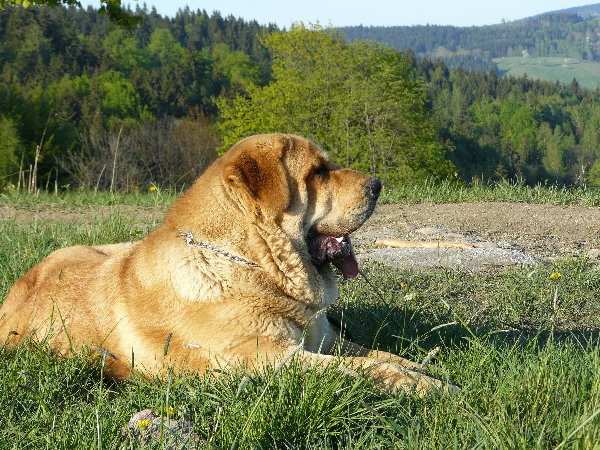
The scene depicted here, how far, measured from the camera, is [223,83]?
103 metres

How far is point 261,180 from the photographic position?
11.3 ft

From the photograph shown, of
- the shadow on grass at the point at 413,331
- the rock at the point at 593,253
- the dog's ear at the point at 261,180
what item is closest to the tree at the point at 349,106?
the rock at the point at 593,253

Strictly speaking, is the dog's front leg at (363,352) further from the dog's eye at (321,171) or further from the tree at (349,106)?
the tree at (349,106)

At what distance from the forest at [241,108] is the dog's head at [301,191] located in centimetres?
523

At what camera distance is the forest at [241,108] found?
37469 mm

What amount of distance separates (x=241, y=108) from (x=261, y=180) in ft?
140

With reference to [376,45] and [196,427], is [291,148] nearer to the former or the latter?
[196,427]

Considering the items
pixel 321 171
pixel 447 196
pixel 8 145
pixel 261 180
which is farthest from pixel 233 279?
pixel 8 145

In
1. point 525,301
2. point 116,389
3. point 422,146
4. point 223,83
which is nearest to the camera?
point 116,389

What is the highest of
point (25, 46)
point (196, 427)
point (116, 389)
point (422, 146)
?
point (25, 46)

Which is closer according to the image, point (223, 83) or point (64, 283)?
point (64, 283)

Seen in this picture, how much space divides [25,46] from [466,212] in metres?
97.5

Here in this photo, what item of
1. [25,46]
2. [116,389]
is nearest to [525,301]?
[116,389]

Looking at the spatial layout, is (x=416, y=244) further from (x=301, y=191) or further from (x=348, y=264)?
(x=301, y=191)
